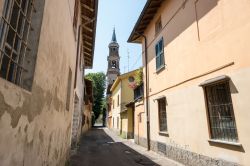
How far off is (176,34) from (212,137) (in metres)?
4.57

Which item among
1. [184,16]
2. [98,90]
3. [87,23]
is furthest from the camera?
[98,90]

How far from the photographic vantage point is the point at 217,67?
19.4 feet

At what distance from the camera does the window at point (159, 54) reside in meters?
10.0

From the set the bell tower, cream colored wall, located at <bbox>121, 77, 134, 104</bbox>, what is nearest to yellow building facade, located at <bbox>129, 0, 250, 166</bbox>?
cream colored wall, located at <bbox>121, 77, 134, 104</bbox>

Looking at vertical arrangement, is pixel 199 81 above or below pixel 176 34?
below

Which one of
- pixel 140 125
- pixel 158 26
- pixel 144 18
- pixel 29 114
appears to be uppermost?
pixel 144 18

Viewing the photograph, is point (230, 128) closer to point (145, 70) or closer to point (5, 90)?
point (5, 90)

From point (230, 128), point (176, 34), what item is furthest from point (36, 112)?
point (176, 34)

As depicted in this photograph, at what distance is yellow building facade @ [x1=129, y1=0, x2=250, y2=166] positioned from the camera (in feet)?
16.8

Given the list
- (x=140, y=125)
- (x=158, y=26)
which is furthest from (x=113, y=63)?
(x=158, y=26)

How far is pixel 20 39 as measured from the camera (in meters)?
2.52

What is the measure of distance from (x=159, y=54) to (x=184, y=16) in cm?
272

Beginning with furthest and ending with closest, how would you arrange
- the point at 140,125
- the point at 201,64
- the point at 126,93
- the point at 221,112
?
the point at 126,93 → the point at 140,125 → the point at 201,64 → the point at 221,112

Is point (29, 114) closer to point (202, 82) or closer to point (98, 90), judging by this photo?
point (202, 82)
